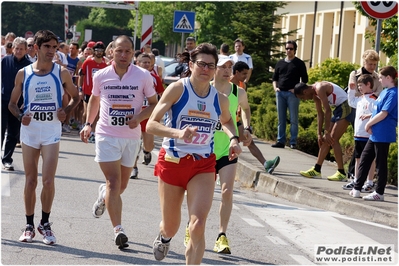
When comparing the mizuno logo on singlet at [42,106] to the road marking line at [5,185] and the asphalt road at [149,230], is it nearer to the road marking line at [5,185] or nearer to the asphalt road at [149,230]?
the asphalt road at [149,230]

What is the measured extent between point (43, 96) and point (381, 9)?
6461 mm

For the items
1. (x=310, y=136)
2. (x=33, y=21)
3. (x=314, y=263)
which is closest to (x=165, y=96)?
(x=314, y=263)

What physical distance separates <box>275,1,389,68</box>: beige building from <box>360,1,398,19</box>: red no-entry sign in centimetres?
2290

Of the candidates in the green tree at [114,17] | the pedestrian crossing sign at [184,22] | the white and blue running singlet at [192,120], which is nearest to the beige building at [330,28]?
the pedestrian crossing sign at [184,22]

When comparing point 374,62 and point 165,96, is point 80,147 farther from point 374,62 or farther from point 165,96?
point 165,96

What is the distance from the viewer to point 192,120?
7309 mm

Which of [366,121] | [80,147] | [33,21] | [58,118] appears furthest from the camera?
[33,21]

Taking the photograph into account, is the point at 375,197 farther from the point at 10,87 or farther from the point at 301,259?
the point at 10,87

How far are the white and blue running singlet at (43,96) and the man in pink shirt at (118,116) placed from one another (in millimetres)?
392

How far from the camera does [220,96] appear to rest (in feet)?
24.7

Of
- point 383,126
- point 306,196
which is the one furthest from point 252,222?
point 383,126

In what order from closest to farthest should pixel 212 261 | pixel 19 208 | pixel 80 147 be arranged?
pixel 212 261 → pixel 19 208 → pixel 80 147

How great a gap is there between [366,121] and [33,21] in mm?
88472

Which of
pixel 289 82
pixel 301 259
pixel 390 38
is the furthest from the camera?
pixel 390 38
